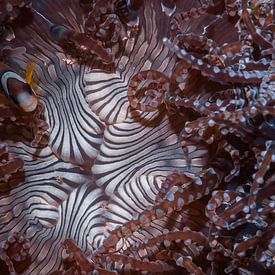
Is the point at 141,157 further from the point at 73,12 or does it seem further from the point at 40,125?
the point at 73,12

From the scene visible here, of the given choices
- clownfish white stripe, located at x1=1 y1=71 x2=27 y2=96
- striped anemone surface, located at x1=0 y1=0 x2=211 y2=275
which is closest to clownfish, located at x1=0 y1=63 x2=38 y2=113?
clownfish white stripe, located at x1=1 y1=71 x2=27 y2=96

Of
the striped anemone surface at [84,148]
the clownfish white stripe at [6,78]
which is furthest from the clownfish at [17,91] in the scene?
the striped anemone surface at [84,148]

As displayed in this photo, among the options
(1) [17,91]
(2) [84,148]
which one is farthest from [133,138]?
(1) [17,91]

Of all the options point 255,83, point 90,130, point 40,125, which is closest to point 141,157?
point 90,130

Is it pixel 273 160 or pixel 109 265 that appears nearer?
pixel 273 160

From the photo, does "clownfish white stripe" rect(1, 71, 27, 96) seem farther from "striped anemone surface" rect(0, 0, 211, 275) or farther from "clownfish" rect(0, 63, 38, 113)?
"striped anemone surface" rect(0, 0, 211, 275)

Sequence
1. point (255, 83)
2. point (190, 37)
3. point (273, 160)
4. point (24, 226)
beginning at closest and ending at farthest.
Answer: point (273, 160), point (255, 83), point (190, 37), point (24, 226)

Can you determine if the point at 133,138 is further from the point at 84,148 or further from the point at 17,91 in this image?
the point at 17,91
